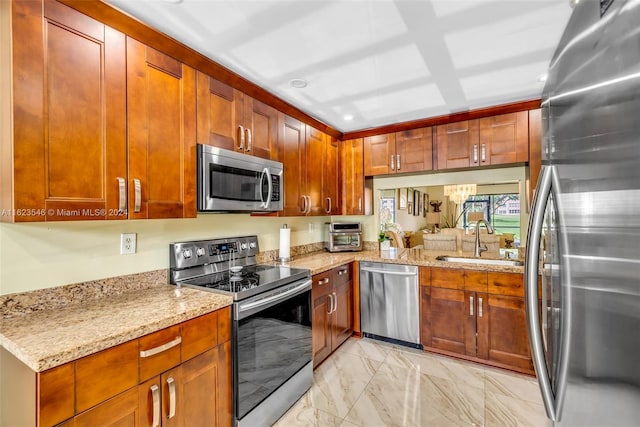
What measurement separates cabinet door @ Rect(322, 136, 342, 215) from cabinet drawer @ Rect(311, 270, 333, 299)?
31.6 inches

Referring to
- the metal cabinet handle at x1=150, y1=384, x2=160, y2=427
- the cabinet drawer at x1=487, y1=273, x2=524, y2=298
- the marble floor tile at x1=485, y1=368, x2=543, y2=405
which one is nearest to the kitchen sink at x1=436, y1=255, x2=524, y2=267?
the cabinet drawer at x1=487, y1=273, x2=524, y2=298

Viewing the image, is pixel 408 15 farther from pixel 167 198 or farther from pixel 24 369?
pixel 24 369

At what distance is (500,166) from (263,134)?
2.34 metres

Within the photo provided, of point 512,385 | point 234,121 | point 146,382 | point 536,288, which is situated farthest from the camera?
point 512,385

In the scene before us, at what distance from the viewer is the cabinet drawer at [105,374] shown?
107 centimetres

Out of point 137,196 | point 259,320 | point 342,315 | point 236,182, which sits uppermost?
point 236,182

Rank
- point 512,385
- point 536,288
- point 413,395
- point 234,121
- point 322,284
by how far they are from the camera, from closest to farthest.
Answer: point 536,288, point 234,121, point 413,395, point 512,385, point 322,284

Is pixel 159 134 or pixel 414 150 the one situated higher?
pixel 414 150

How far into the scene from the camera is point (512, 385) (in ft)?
7.64

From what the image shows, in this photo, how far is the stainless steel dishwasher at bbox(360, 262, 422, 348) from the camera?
2.89 metres

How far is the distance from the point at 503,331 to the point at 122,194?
9.69ft

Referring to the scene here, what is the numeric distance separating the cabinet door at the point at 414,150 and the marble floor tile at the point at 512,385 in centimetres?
193

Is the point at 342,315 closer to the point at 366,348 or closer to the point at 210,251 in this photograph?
the point at 366,348

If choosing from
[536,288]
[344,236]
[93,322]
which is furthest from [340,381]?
[536,288]
